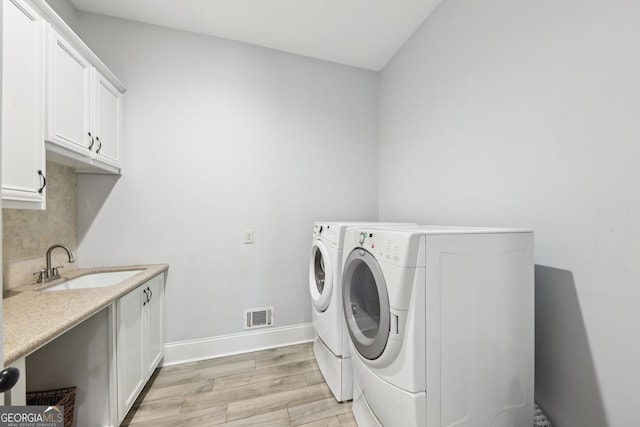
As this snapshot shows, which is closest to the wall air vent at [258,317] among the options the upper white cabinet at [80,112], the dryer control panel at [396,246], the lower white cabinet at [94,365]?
the lower white cabinet at [94,365]

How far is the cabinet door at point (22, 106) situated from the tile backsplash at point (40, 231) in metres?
0.41

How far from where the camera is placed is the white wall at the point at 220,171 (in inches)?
76.9

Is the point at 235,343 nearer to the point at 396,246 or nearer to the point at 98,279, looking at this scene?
the point at 98,279

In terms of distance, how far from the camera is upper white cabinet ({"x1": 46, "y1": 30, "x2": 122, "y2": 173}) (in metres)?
1.31

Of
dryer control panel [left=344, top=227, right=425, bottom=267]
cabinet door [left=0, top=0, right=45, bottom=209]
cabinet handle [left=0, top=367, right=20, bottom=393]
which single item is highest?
cabinet door [left=0, top=0, right=45, bottom=209]

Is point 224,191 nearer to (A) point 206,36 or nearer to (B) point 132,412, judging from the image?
(A) point 206,36

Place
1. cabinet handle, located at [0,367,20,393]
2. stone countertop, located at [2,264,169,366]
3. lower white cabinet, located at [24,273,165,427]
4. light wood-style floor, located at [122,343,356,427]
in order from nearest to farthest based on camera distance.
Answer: cabinet handle, located at [0,367,20,393] → stone countertop, located at [2,264,169,366] → lower white cabinet, located at [24,273,165,427] → light wood-style floor, located at [122,343,356,427]

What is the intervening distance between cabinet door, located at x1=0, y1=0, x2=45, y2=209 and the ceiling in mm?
916

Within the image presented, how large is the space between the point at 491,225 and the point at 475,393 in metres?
0.87

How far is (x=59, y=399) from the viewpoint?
122 cm

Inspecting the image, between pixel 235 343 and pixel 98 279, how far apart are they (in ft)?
3.66

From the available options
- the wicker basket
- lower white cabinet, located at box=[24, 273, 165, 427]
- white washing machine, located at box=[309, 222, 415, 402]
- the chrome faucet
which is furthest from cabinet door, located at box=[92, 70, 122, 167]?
white washing machine, located at box=[309, 222, 415, 402]

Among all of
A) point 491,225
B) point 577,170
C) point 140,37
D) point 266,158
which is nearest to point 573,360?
point 491,225

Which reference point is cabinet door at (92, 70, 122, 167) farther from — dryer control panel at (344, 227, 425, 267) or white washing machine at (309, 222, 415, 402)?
dryer control panel at (344, 227, 425, 267)
